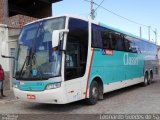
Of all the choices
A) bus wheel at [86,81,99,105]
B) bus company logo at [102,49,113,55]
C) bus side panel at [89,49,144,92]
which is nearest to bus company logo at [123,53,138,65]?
bus side panel at [89,49,144,92]

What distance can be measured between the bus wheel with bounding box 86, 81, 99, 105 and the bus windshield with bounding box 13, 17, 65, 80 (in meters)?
2.30

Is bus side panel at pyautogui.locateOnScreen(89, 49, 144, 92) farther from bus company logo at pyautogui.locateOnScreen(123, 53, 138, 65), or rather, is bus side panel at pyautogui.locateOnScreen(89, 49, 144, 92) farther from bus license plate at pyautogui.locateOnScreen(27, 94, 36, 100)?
bus license plate at pyautogui.locateOnScreen(27, 94, 36, 100)

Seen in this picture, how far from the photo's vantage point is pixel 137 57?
1722 cm

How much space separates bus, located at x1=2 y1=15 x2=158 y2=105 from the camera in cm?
938

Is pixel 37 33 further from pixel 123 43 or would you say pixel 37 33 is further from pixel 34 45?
pixel 123 43

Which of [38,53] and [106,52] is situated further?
[106,52]

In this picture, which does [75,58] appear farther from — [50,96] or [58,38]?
[50,96]

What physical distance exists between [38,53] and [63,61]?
0.96 m

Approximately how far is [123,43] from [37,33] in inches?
241

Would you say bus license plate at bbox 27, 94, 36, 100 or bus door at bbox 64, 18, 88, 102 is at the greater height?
bus door at bbox 64, 18, 88, 102

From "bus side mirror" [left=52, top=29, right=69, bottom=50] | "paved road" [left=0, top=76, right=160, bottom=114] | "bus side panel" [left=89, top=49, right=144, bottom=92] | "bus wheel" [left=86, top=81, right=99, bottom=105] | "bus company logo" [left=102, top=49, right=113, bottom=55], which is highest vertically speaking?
"bus side mirror" [left=52, top=29, right=69, bottom=50]

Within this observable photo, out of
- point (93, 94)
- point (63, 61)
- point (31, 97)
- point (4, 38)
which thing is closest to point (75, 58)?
point (63, 61)

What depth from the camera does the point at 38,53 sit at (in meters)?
9.79

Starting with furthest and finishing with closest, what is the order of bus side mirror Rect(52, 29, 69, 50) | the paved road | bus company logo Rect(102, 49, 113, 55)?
bus company logo Rect(102, 49, 113, 55) < the paved road < bus side mirror Rect(52, 29, 69, 50)
